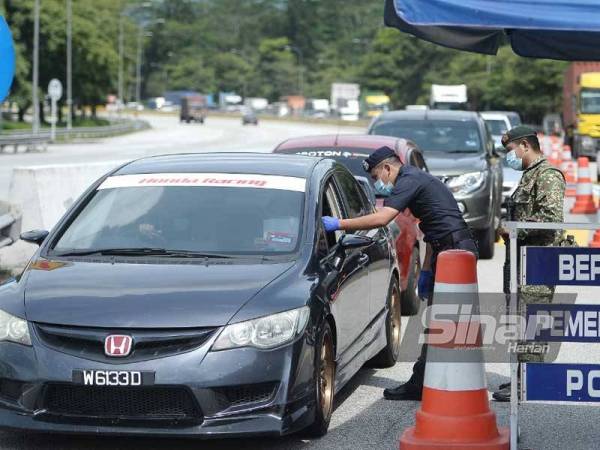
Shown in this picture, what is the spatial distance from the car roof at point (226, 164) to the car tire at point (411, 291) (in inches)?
128

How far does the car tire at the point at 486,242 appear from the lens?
16.4 meters

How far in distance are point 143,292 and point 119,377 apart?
583 mm

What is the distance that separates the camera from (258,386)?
20.9 ft

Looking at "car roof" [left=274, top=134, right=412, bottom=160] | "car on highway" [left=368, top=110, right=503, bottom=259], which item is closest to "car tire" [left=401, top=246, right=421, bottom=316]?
"car roof" [left=274, top=134, right=412, bottom=160]

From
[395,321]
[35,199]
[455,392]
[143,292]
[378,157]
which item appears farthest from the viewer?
[35,199]

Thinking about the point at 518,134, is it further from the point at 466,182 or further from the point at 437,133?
the point at 437,133

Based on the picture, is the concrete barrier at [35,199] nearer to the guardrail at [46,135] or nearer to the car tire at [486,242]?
the car tire at [486,242]

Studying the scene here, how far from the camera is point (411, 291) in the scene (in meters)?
11.8

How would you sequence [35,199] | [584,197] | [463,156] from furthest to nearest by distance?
[584,197] → [463,156] → [35,199]

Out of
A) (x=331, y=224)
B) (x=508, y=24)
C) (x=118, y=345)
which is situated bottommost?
(x=118, y=345)

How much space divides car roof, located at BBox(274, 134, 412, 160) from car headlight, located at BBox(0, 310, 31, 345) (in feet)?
20.5

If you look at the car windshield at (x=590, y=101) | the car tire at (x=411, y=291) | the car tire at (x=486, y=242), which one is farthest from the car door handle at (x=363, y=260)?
the car windshield at (x=590, y=101)

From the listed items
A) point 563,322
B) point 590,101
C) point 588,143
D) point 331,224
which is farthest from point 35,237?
point 590,101

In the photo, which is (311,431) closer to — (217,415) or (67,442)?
(217,415)
